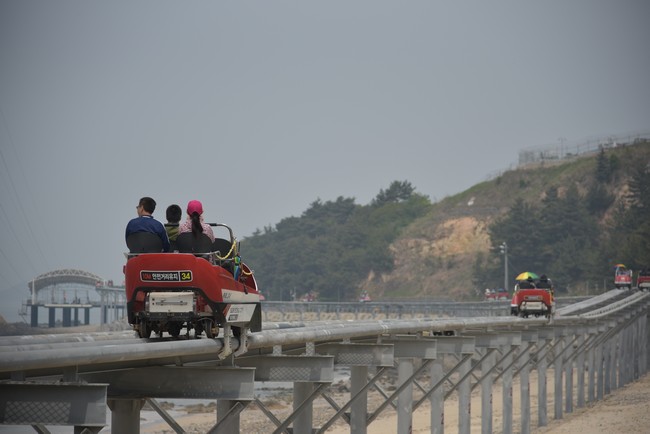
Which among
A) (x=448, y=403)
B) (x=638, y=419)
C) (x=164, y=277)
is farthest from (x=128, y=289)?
(x=448, y=403)

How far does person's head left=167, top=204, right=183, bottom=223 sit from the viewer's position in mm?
14648

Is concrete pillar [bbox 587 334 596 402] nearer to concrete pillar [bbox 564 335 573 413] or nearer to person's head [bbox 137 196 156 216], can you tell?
concrete pillar [bbox 564 335 573 413]

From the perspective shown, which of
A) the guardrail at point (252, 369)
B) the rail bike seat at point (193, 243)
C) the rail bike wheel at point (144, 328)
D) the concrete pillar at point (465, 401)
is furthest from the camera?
the concrete pillar at point (465, 401)

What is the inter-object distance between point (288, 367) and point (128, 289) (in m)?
4.13

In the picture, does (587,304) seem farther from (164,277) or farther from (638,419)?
(164,277)

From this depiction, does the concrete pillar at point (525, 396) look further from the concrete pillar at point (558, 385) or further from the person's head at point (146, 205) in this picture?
the person's head at point (146, 205)

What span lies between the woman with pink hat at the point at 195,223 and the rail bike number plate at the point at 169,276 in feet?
3.27

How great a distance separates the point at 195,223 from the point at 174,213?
579 mm

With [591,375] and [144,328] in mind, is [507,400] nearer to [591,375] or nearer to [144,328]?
[591,375]

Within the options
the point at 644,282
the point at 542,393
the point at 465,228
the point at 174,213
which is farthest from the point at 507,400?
the point at 465,228

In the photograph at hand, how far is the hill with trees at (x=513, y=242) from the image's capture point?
456ft

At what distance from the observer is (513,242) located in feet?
493

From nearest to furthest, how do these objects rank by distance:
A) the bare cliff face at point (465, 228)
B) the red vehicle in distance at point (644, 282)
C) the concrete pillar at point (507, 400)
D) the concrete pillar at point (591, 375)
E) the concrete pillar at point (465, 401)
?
the concrete pillar at point (465, 401) → the concrete pillar at point (507, 400) → the concrete pillar at point (591, 375) → the red vehicle in distance at point (644, 282) → the bare cliff face at point (465, 228)

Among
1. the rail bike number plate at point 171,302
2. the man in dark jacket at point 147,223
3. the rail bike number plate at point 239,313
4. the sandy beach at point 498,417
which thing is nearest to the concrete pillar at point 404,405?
the rail bike number plate at point 239,313
